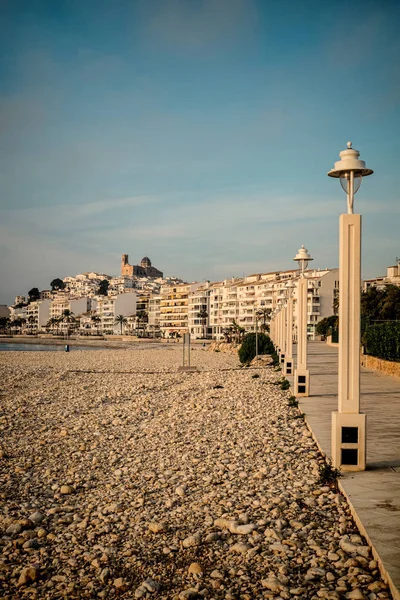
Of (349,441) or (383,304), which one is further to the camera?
(383,304)

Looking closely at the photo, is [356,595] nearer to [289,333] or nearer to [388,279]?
[289,333]

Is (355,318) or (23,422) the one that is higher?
(355,318)

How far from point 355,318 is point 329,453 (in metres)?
2.13

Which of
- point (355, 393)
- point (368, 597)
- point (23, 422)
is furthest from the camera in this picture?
point (23, 422)

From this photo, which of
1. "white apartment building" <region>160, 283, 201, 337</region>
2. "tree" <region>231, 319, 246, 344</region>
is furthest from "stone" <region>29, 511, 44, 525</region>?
"white apartment building" <region>160, 283, 201, 337</region>

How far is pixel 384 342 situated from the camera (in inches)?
815

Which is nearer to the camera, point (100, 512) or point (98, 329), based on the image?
point (100, 512)

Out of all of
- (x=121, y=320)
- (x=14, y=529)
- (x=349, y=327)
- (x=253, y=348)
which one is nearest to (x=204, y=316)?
(x=121, y=320)

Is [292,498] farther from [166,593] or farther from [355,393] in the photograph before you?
[166,593]

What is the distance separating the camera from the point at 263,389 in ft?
56.0

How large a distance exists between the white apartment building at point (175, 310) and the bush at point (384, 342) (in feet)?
404

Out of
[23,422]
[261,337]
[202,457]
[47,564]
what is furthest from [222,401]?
[261,337]

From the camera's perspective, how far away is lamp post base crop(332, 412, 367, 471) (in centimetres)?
672

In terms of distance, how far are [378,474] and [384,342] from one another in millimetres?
14764
